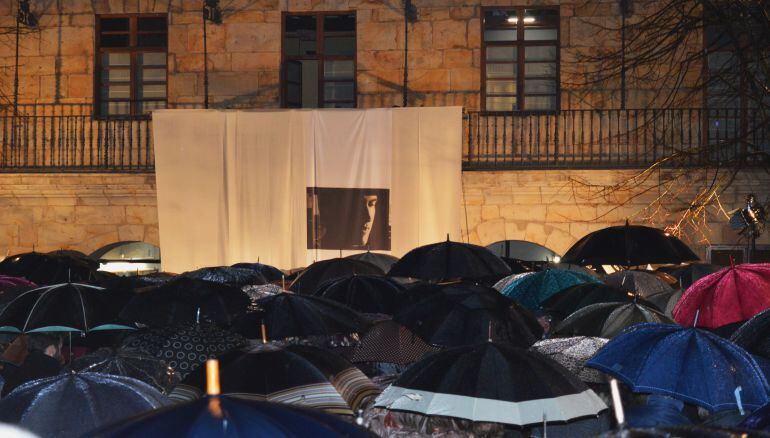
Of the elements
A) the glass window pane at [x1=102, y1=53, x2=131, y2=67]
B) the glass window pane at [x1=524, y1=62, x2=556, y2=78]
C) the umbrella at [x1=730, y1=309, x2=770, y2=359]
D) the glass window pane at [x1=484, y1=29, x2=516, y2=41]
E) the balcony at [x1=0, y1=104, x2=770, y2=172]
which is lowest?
the umbrella at [x1=730, y1=309, x2=770, y2=359]

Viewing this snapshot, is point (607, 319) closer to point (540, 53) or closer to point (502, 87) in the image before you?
point (502, 87)

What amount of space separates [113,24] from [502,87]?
692cm

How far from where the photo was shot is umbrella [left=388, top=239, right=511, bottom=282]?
1273cm

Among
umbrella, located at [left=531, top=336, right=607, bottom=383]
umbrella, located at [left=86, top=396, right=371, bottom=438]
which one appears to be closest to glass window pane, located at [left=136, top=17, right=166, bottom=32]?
umbrella, located at [left=531, top=336, right=607, bottom=383]

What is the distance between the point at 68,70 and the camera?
848 inches

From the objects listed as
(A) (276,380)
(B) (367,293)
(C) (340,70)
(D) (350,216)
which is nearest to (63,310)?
(B) (367,293)

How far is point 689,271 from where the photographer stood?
15398mm

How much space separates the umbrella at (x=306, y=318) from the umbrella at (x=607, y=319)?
1647 mm

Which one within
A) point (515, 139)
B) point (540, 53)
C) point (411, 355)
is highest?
point (540, 53)

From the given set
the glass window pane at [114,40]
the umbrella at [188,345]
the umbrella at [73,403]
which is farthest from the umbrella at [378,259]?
the umbrella at [73,403]

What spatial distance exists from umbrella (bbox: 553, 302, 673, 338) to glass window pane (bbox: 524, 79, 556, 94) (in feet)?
38.8

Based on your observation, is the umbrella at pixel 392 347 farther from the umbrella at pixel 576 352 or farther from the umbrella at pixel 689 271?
the umbrella at pixel 689 271

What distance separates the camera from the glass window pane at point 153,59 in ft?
70.7

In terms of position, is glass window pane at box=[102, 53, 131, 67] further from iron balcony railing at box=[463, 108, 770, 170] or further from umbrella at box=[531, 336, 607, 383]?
umbrella at box=[531, 336, 607, 383]
